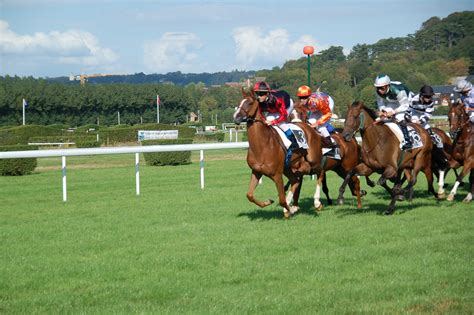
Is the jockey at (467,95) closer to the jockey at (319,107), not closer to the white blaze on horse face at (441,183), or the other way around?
the white blaze on horse face at (441,183)

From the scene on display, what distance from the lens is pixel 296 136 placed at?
10625mm

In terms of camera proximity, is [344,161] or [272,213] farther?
[344,161]

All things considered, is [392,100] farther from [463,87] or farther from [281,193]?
[281,193]

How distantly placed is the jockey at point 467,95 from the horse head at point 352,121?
2.52m

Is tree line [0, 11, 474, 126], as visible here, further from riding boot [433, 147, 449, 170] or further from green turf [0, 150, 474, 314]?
green turf [0, 150, 474, 314]

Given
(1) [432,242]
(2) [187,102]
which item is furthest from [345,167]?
(2) [187,102]

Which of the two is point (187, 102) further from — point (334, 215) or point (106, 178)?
point (334, 215)

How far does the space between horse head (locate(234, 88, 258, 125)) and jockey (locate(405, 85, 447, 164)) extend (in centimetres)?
388

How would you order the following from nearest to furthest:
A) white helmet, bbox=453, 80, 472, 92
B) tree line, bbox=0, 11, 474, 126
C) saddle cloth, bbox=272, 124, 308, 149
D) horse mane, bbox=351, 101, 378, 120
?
saddle cloth, bbox=272, 124, 308, 149, horse mane, bbox=351, 101, 378, 120, white helmet, bbox=453, 80, 472, 92, tree line, bbox=0, 11, 474, 126

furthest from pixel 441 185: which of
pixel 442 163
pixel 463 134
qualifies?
pixel 463 134

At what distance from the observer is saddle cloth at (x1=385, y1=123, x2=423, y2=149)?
11258 mm

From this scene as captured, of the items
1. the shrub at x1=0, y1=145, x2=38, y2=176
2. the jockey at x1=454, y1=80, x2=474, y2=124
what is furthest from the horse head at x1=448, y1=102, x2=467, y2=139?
the shrub at x1=0, y1=145, x2=38, y2=176

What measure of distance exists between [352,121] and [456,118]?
237 centimetres

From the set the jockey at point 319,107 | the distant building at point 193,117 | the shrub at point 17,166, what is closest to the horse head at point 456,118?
the jockey at point 319,107
